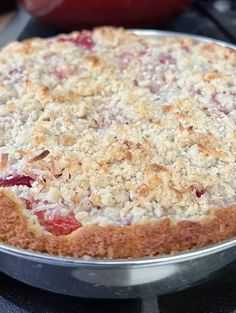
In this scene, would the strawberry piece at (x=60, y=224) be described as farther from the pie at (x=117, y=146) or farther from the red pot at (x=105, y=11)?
the red pot at (x=105, y=11)

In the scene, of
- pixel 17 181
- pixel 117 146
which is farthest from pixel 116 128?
pixel 17 181

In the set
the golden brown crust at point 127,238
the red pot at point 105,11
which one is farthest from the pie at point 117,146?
the red pot at point 105,11

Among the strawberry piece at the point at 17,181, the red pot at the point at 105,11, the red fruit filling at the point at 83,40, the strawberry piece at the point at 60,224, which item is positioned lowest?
the red pot at the point at 105,11

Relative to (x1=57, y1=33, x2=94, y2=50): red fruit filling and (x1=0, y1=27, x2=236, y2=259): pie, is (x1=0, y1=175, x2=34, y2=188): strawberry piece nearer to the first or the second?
(x1=0, y1=27, x2=236, y2=259): pie

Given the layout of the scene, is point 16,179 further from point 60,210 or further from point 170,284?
point 170,284

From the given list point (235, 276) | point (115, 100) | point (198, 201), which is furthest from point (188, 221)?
point (115, 100)

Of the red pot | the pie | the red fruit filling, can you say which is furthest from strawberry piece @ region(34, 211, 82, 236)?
the red pot

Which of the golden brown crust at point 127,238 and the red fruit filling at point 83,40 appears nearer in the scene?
the golden brown crust at point 127,238
